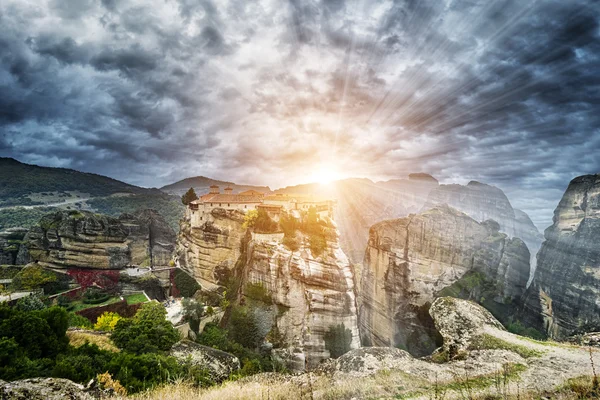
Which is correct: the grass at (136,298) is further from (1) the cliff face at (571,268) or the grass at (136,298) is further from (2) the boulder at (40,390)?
(1) the cliff face at (571,268)

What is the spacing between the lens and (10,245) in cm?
3238

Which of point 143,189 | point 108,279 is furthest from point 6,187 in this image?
point 108,279

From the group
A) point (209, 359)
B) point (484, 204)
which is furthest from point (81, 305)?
point (484, 204)

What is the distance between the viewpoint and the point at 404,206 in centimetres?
7725

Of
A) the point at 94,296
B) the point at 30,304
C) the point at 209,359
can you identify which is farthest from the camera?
the point at 94,296

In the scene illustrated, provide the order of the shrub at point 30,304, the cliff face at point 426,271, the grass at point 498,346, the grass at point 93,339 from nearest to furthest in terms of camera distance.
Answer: the grass at point 498,346 → the grass at point 93,339 → the shrub at point 30,304 → the cliff face at point 426,271

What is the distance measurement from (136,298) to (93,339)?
19.3 metres

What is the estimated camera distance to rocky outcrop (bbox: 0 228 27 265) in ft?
104

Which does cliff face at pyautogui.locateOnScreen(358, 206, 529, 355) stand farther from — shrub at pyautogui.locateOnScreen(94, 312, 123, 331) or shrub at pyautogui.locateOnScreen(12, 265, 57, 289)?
shrub at pyautogui.locateOnScreen(12, 265, 57, 289)

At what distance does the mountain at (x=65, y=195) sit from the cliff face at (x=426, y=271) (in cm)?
4610

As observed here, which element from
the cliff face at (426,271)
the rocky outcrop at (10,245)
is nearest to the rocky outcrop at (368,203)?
the cliff face at (426,271)

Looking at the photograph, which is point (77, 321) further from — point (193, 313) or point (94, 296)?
point (94, 296)

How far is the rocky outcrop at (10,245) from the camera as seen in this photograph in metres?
31.5

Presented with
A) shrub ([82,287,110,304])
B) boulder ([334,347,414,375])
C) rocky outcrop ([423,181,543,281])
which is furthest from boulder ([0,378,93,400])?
rocky outcrop ([423,181,543,281])
